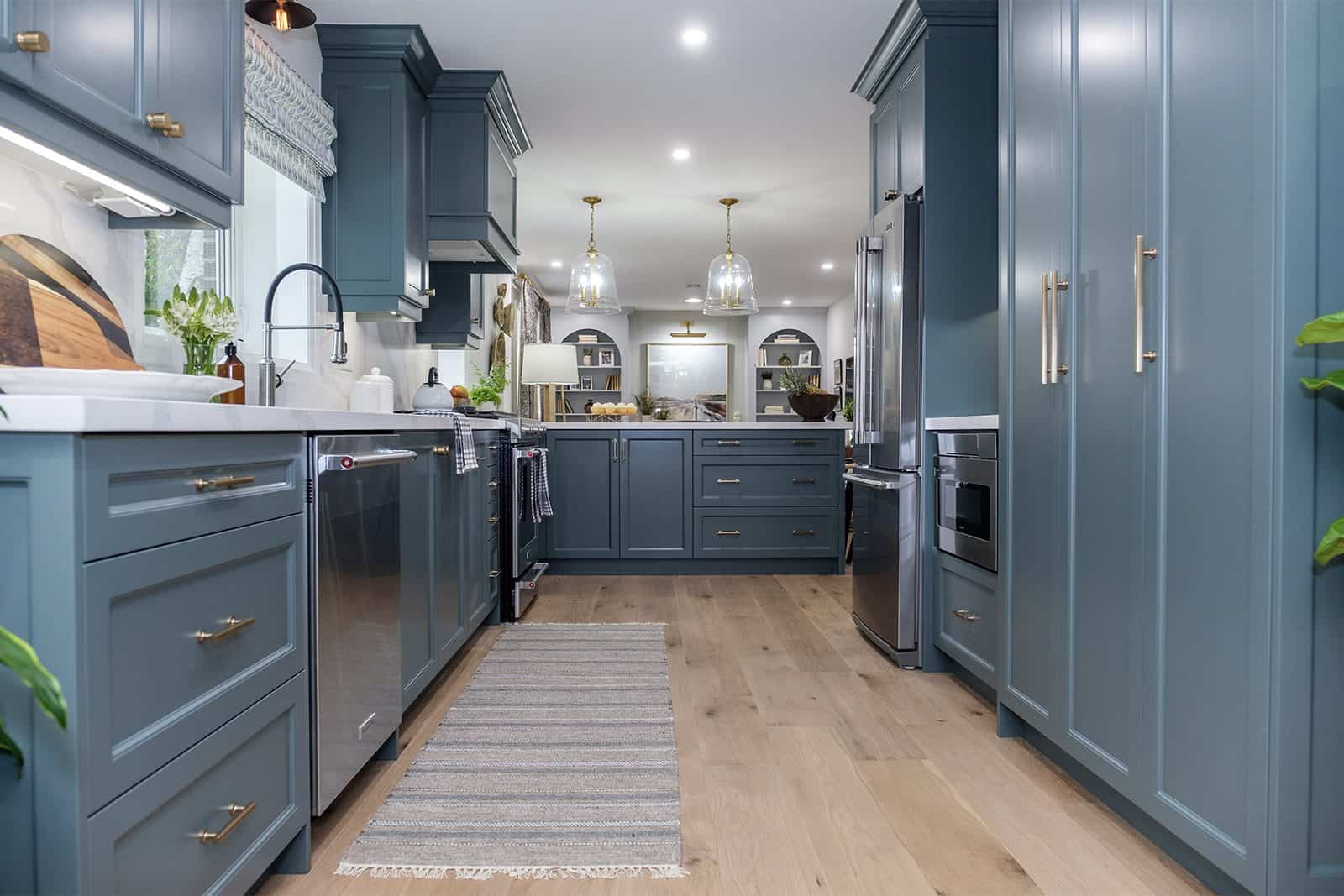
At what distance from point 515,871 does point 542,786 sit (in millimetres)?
400

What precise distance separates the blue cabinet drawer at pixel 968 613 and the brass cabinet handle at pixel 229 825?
1925mm

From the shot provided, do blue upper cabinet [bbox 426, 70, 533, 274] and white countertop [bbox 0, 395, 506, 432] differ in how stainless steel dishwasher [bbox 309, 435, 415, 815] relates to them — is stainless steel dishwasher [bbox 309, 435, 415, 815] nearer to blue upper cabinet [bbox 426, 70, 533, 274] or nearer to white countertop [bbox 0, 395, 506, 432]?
white countertop [bbox 0, 395, 506, 432]

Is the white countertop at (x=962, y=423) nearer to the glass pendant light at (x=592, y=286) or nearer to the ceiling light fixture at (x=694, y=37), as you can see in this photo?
the ceiling light fixture at (x=694, y=37)

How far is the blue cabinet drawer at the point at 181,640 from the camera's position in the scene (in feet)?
3.33

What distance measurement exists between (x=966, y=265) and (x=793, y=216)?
367 cm

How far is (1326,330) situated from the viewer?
44.2 inches

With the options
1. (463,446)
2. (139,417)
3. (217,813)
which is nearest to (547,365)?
(463,446)

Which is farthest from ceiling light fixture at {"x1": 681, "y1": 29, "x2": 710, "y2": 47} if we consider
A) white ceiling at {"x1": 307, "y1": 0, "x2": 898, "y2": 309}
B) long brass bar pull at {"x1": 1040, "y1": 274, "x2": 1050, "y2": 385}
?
long brass bar pull at {"x1": 1040, "y1": 274, "x2": 1050, "y2": 385}

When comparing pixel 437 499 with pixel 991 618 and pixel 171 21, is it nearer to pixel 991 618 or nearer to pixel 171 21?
pixel 171 21

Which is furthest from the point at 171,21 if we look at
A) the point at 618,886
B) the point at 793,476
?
the point at 793,476

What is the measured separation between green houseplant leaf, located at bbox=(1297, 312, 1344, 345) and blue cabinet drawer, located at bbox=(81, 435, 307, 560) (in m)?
1.53

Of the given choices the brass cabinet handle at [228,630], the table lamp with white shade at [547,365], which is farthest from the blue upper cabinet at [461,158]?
the brass cabinet handle at [228,630]

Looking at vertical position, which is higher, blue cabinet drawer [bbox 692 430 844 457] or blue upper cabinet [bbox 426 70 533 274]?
blue upper cabinet [bbox 426 70 533 274]

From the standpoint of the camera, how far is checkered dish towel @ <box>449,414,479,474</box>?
110 inches
